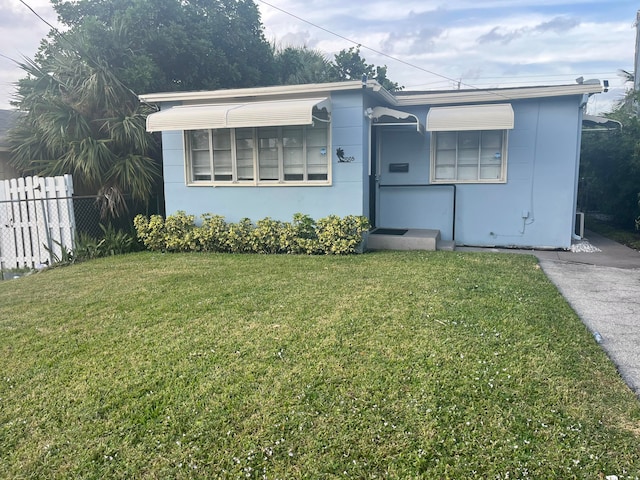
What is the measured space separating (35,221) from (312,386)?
312 inches

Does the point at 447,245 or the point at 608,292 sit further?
the point at 447,245

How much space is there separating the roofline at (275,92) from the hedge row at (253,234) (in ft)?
7.28

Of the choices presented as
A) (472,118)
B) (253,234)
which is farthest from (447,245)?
(253,234)

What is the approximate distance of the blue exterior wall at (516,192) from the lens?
9.08m

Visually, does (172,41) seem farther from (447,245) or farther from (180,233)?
(447,245)

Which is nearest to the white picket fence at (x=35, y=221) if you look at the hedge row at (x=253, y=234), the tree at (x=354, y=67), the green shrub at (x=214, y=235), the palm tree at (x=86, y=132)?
the palm tree at (x=86, y=132)

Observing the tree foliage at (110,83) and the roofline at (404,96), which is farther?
the tree foliage at (110,83)

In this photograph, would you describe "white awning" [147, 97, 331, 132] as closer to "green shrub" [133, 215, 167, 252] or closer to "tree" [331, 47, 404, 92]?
"green shrub" [133, 215, 167, 252]

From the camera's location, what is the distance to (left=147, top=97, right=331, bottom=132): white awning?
7.81 meters

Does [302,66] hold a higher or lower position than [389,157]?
higher

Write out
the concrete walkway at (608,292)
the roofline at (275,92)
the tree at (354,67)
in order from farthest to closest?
the tree at (354,67) < the roofline at (275,92) < the concrete walkway at (608,292)

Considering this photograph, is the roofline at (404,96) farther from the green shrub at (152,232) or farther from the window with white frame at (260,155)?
the green shrub at (152,232)

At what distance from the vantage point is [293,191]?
30.0ft

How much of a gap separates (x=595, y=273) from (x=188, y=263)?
6.46 m
